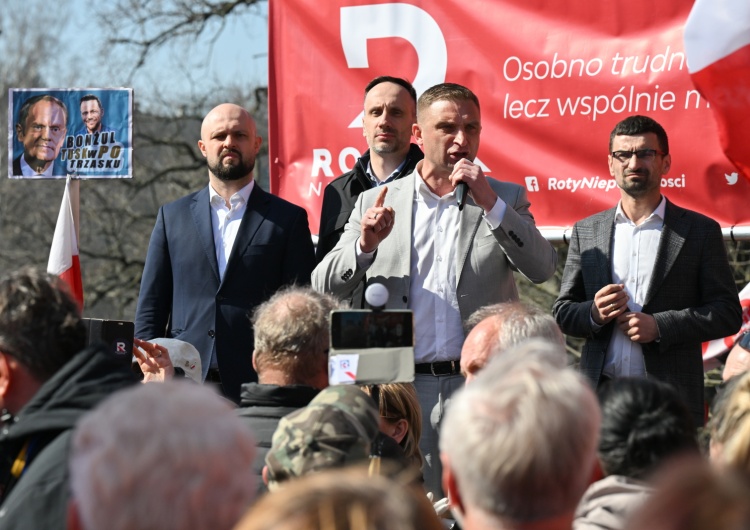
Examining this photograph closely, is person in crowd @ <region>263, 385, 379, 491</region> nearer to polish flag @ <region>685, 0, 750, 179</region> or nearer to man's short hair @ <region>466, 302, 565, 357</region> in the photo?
man's short hair @ <region>466, 302, 565, 357</region>

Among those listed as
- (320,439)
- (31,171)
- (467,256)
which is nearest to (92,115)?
(31,171)

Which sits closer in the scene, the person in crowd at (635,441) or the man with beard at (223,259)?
the person in crowd at (635,441)

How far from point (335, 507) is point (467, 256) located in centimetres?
331

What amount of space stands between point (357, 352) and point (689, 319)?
7.06ft

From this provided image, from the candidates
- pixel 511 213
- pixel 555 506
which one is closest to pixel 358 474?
pixel 555 506

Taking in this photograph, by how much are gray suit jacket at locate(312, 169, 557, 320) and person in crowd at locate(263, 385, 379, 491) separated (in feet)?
6.12

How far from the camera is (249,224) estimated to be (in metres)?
5.46

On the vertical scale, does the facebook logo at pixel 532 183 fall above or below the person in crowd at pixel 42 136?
below

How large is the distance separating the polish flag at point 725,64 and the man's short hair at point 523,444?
3.56m

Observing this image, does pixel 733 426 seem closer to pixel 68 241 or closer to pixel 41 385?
pixel 41 385

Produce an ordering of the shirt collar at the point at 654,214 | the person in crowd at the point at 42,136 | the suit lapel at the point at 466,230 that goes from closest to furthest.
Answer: the suit lapel at the point at 466,230, the shirt collar at the point at 654,214, the person in crowd at the point at 42,136

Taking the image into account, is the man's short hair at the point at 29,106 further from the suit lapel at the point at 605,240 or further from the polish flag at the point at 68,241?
the suit lapel at the point at 605,240

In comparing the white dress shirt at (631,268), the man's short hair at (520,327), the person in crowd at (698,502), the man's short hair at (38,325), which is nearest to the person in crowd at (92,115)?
the white dress shirt at (631,268)

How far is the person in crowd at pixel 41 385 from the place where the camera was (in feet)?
8.29
